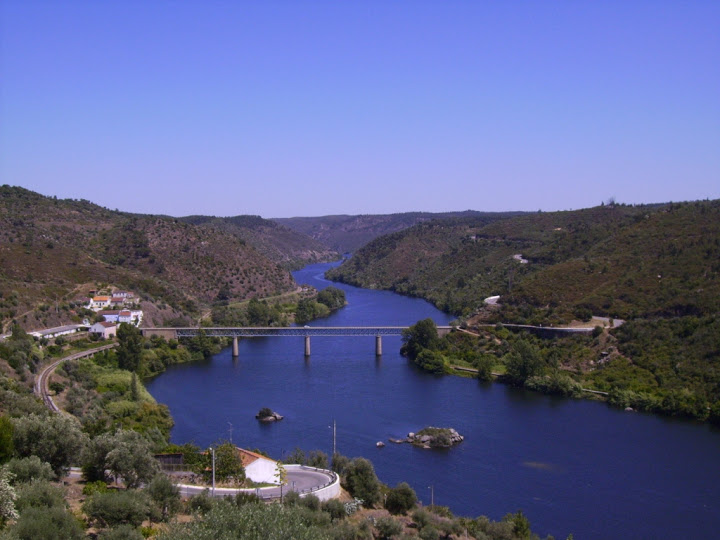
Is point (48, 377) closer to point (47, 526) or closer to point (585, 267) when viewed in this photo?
point (47, 526)

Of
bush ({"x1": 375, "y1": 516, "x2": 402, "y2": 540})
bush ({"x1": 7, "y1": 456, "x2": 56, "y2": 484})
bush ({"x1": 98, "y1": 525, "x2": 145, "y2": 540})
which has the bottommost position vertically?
bush ({"x1": 375, "y1": 516, "x2": 402, "y2": 540})

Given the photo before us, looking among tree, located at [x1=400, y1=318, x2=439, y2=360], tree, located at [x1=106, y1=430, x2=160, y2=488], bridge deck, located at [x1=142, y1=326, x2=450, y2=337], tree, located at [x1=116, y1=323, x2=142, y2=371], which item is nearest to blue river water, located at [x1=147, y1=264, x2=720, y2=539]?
tree, located at [x1=116, y1=323, x2=142, y2=371]

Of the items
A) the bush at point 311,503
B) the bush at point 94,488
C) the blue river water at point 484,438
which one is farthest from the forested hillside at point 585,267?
the bush at point 94,488

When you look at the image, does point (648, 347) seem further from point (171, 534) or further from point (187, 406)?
point (171, 534)

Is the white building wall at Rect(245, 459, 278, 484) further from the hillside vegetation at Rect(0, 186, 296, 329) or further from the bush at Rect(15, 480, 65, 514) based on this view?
the hillside vegetation at Rect(0, 186, 296, 329)

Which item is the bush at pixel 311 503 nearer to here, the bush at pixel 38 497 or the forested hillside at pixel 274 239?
the bush at pixel 38 497

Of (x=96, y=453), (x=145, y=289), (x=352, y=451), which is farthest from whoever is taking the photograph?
(x=145, y=289)

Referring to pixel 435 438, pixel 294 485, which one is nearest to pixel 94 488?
pixel 294 485

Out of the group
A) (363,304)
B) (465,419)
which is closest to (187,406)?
(465,419)
